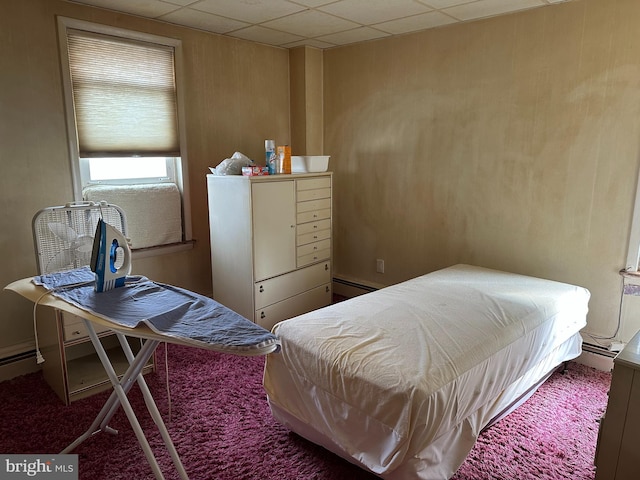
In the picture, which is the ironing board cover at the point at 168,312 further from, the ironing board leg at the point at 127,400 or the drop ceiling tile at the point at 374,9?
the drop ceiling tile at the point at 374,9

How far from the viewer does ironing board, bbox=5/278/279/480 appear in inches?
58.5

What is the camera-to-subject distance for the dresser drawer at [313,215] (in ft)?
11.5

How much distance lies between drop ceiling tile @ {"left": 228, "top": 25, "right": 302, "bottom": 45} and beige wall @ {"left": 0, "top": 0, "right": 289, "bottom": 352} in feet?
0.56

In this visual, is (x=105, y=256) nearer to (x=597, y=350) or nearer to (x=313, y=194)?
(x=313, y=194)

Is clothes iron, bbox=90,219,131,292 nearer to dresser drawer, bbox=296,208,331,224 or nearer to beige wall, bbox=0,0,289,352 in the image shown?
beige wall, bbox=0,0,289,352

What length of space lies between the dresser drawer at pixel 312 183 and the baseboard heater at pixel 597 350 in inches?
85.8

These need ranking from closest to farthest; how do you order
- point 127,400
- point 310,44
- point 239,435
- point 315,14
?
point 127,400
point 239,435
point 315,14
point 310,44

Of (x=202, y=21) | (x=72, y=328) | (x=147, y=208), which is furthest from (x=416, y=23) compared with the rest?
(x=72, y=328)

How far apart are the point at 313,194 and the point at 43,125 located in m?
1.88

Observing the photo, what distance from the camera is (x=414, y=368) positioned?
175 cm

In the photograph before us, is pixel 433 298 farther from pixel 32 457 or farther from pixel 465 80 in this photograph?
pixel 32 457

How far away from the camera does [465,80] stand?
3238mm

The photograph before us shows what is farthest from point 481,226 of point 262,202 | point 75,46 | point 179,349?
point 75,46

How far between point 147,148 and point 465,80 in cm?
236
